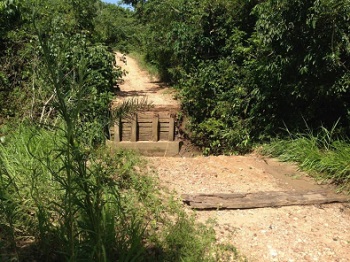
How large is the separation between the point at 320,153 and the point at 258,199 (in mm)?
2027

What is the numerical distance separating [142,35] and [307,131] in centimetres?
1147

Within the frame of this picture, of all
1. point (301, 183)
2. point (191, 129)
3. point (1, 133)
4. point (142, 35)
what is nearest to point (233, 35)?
point (191, 129)

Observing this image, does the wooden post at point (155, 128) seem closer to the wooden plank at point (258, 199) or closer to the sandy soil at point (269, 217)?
the sandy soil at point (269, 217)

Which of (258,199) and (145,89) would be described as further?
Answer: (145,89)

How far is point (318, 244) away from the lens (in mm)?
3918

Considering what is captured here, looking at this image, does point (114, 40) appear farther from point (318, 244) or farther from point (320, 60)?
point (318, 244)

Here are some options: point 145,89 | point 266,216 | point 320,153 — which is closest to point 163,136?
point 320,153

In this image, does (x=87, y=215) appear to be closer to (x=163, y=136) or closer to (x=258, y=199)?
(x=258, y=199)

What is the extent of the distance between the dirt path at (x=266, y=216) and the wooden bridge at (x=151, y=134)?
179 centimetres

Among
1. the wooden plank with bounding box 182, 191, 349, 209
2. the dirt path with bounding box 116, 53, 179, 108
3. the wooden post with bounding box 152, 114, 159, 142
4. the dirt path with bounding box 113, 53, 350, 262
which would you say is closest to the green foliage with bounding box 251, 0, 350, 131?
the dirt path with bounding box 113, 53, 350, 262

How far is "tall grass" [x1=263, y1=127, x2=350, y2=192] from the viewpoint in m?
5.52

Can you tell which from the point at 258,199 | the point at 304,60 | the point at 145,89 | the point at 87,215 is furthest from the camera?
the point at 145,89

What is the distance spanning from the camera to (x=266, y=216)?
4.48 meters

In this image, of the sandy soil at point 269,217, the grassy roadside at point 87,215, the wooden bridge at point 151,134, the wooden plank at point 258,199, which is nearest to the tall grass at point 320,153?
the sandy soil at point 269,217
